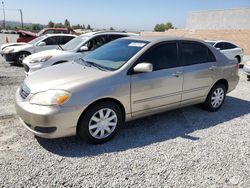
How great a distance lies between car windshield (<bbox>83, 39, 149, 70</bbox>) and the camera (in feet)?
12.9

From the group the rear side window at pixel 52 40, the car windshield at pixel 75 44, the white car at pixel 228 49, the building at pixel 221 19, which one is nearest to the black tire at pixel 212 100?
the car windshield at pixel 75 44

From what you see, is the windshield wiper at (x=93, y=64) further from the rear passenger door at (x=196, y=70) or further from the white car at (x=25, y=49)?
the white car at (x=25, y=49)

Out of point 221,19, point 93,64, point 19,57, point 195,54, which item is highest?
point 221,19

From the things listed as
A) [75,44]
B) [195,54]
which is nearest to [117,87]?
[195,54]

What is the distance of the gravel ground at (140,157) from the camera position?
2.89 m

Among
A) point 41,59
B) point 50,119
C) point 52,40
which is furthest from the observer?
point 52,40

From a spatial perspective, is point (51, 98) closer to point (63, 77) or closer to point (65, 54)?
point (63, 77)

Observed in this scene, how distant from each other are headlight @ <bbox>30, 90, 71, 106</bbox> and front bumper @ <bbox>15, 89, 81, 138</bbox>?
6 cm

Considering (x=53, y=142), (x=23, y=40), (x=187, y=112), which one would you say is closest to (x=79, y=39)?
(x=187, y=112)

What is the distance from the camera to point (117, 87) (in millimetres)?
3615

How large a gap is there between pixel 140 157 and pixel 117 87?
41.4 inches

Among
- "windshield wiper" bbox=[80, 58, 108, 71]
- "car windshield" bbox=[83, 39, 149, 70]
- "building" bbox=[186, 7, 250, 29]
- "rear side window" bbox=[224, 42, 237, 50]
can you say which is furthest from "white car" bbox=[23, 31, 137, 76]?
"building" bbox=[186, 7, 250, 29]

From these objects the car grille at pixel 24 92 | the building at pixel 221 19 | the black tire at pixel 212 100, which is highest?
the building at pixel 221 19

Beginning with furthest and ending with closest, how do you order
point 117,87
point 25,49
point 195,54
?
point 25,49 → point 195,54 → point 117,87
